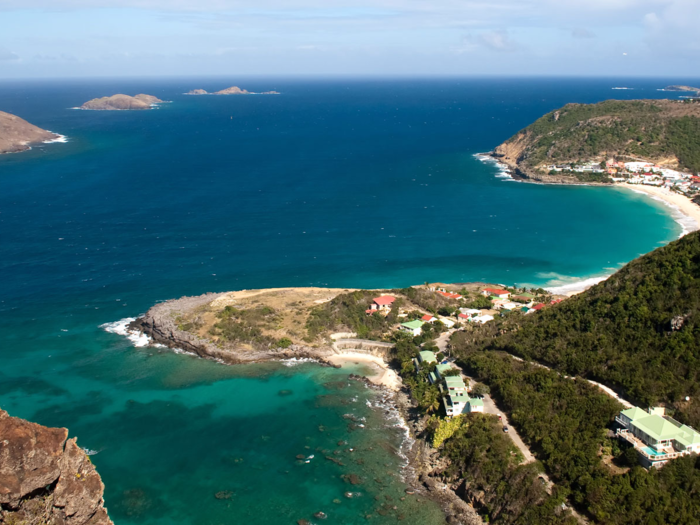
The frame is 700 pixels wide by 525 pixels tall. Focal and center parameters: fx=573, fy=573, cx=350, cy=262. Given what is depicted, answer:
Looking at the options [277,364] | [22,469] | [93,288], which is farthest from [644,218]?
[22,469]

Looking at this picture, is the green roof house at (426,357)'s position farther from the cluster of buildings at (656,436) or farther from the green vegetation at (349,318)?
the cluster of buildings at (656,436)

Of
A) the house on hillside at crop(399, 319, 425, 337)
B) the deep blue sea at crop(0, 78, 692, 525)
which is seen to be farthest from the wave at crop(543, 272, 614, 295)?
the house on hillside at crop(399, 319, 425, 337)

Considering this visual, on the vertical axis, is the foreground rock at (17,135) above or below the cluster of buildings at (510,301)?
above

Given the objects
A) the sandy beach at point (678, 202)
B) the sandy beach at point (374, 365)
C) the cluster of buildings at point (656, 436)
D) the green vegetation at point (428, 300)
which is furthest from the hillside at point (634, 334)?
the sandy beach at point (678, 202)

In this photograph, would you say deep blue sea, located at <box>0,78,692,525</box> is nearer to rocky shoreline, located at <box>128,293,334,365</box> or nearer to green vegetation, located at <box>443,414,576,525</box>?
rocky shoreline, located at <box>128,293,334,365</box>

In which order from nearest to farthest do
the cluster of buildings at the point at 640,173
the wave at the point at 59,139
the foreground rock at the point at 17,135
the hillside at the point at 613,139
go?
the cluster of buildings at the point at 640,173, the hillside at the point at 613,139, the foreground rock at the point at 17,135, the wave at the point at 59,139
